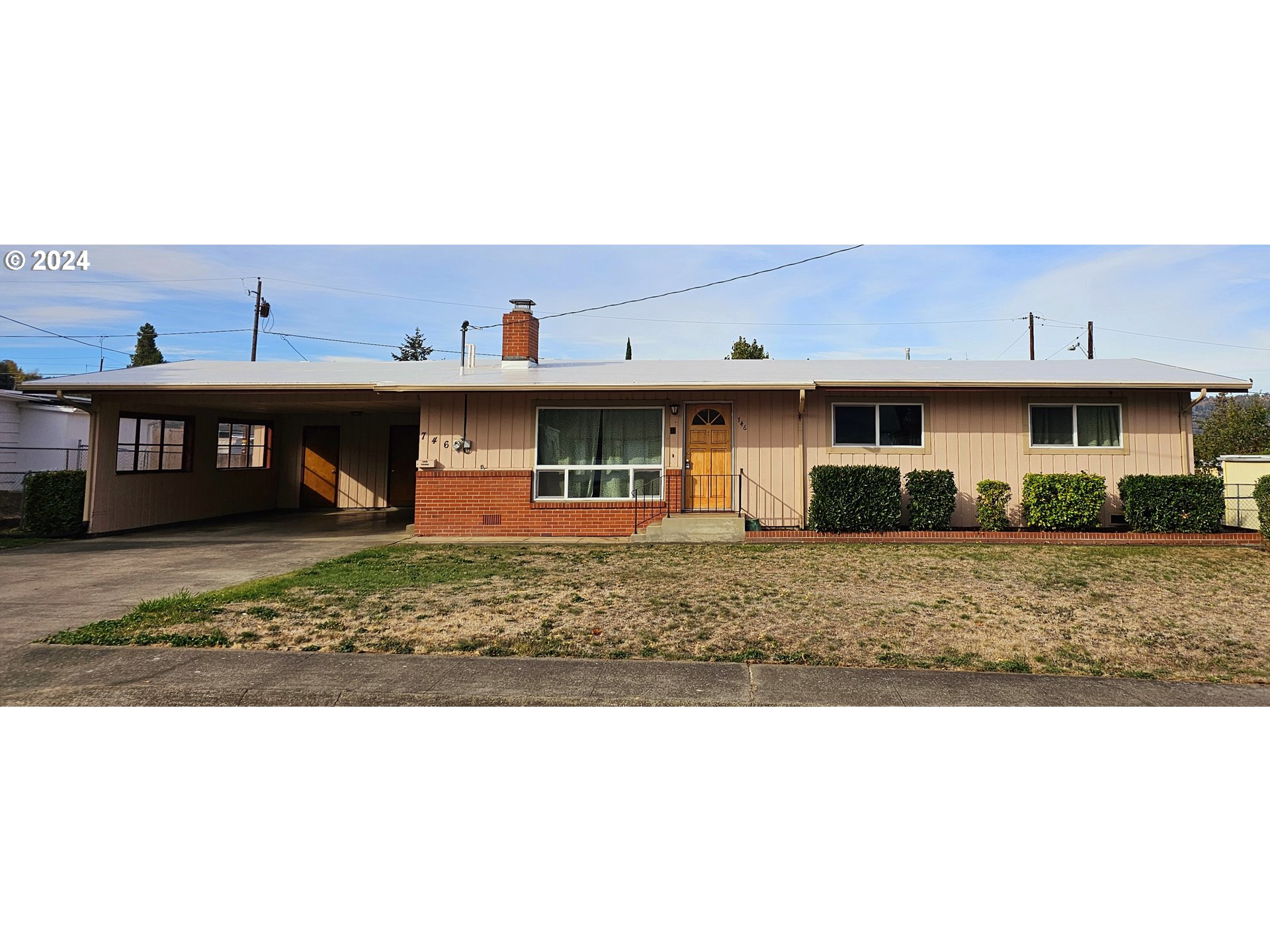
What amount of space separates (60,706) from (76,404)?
11.2m

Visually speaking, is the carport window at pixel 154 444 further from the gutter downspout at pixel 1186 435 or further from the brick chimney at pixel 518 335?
the gutter downspout at pixel 1186 435

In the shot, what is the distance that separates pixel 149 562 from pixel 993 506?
42.7 ft

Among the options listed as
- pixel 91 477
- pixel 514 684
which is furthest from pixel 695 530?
pixel 91 477

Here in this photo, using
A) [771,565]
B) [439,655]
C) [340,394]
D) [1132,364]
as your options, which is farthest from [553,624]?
[1132,364]

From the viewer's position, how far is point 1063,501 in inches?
470

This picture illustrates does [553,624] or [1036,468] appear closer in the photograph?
[553,624]

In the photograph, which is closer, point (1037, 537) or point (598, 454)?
point (1037, 537)

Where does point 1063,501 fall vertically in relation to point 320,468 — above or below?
below

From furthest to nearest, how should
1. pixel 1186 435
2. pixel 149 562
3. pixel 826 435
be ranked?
pixel 826 435 < pixel 1186 435 < pixel 149 562

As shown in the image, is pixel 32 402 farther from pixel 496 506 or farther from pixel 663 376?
pixel 663 376

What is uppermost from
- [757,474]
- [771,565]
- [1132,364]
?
[1132,364]

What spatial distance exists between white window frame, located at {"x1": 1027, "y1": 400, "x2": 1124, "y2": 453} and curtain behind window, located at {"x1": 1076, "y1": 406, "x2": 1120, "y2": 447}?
5cm

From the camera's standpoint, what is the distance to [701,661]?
578 centimetres

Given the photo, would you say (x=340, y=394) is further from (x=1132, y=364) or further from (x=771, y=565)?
(x=1132, y=364)
